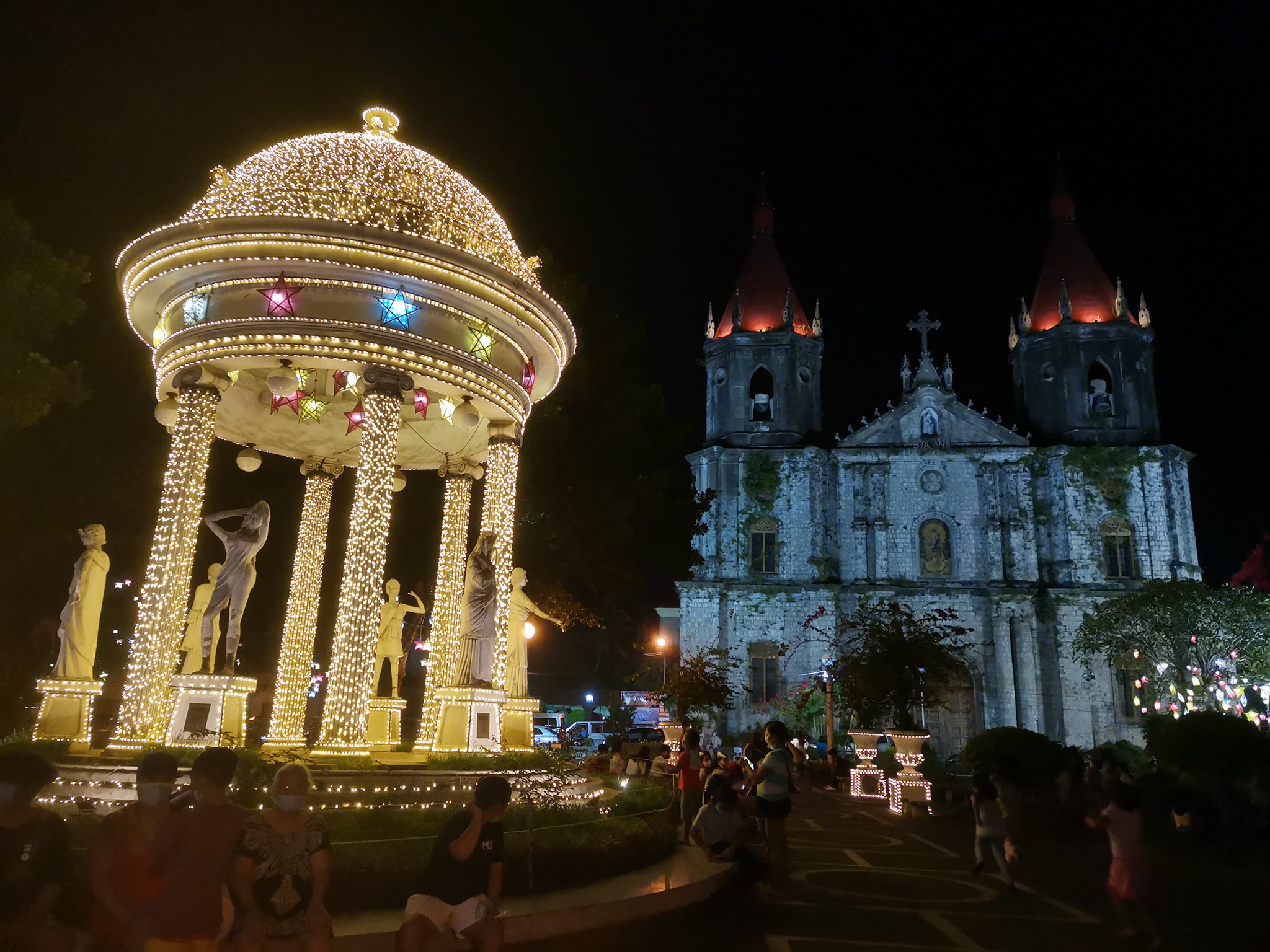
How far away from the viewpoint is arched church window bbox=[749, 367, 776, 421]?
36906 mm

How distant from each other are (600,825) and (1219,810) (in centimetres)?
1079

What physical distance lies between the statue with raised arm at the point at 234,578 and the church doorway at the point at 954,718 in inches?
1098

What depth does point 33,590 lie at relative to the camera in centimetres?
1452

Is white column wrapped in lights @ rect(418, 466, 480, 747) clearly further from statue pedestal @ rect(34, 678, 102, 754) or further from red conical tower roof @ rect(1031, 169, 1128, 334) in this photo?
red conical tower roof @ rect(1031, 169, 1128, 334)

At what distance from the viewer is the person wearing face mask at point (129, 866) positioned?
3156mm

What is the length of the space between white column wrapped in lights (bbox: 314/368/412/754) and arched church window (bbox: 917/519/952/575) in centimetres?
2874

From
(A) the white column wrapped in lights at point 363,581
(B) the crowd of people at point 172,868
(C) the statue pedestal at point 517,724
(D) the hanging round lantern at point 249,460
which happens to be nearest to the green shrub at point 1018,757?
(C) the statue pedestal at point 517,724

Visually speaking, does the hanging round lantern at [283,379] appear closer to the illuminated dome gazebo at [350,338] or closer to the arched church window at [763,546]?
the illuminated dome gazebo at [350,338]

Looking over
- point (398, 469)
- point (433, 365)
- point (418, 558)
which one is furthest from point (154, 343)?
point (418, 558)

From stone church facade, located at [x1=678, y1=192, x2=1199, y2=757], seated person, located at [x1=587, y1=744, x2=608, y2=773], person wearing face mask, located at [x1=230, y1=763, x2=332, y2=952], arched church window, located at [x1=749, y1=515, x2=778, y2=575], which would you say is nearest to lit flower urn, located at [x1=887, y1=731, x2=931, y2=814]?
seated person, located at [x1=587, y1=744, x2=608, y2=773]

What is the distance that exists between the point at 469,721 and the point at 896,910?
216 inches

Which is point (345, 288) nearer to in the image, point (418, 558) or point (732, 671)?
point (418, 558)

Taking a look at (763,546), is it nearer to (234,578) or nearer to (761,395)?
(761,395)

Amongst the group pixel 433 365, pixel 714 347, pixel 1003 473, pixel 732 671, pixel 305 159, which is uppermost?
pixel 714 347
